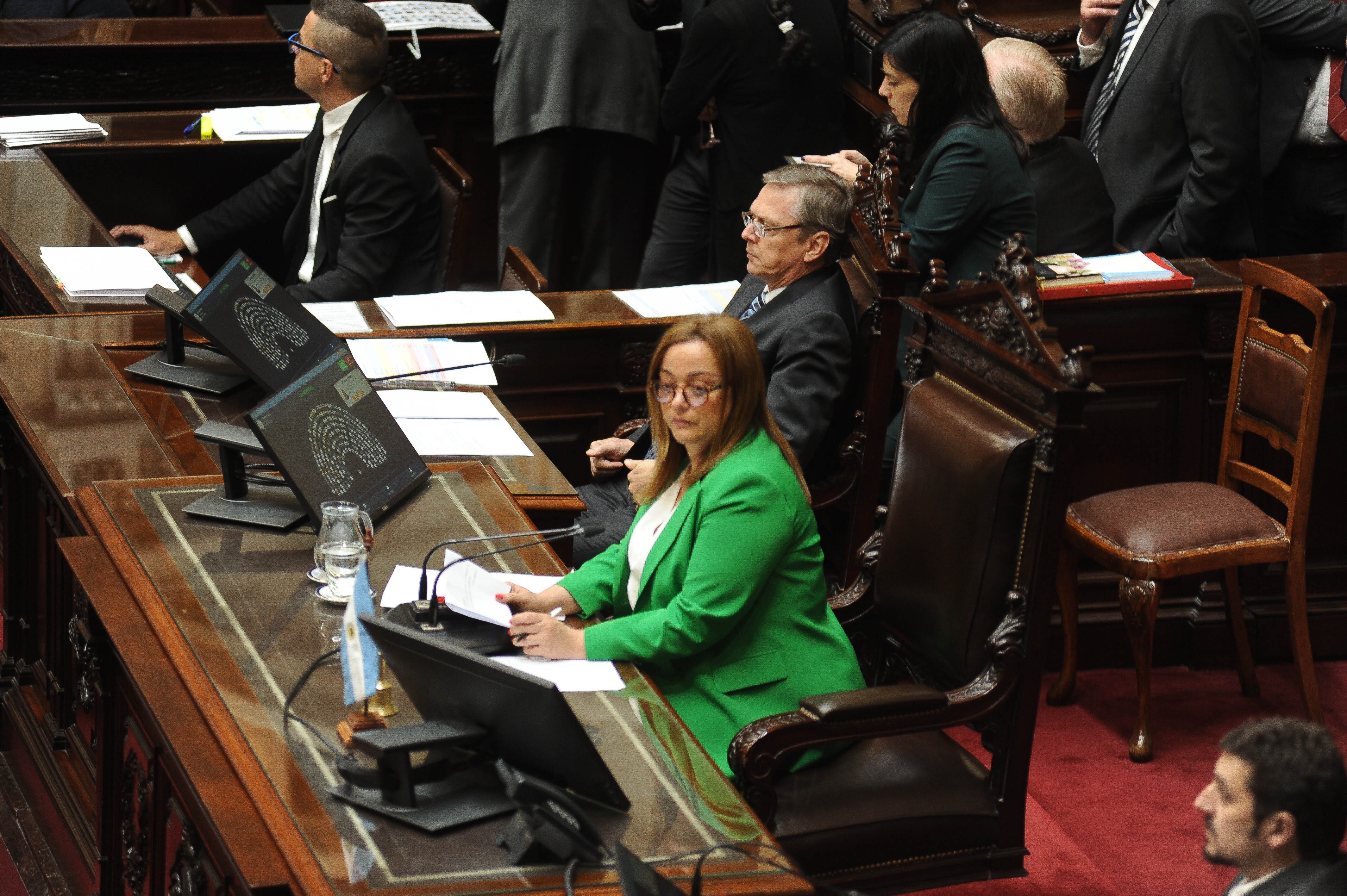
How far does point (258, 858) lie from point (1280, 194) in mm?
3805

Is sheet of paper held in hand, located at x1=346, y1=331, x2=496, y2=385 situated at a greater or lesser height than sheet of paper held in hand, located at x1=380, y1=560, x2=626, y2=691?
lesser

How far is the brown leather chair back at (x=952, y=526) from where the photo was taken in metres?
2.38

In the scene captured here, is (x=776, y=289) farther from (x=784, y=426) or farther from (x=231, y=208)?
(x=231, y=208)

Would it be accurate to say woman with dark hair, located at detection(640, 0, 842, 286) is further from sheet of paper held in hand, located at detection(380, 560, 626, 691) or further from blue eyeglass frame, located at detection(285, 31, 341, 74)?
sheet of paper held in hand, located at detection(380, 560, 626, 691)

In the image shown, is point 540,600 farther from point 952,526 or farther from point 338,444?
point 952,526

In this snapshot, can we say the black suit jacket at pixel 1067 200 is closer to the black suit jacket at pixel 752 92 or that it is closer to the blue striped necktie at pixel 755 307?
the blue striped necktie at pixel 755 307

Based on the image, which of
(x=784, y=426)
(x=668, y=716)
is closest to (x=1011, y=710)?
(x=668, y=716)

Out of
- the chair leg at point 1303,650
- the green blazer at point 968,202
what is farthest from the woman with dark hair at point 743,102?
the chair leg at point 1303,650

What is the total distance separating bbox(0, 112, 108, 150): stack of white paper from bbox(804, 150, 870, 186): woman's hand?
7.39ft

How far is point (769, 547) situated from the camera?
238 cm

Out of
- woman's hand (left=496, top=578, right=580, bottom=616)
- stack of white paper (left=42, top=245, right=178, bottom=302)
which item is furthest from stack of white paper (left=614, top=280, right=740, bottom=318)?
woman's hand (left=496, top=578, right=580, bottom=616)

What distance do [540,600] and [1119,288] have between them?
1.84 m

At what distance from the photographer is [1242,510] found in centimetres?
347

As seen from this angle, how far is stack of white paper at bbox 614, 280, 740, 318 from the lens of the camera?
12.7 ft
